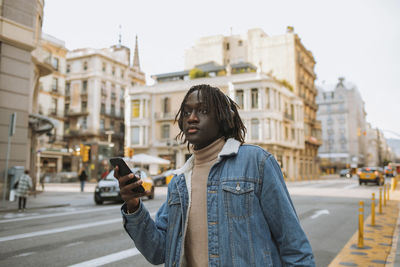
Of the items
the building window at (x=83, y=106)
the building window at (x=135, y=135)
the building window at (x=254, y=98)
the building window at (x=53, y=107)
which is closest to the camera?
the building window at (x=254, y=98)

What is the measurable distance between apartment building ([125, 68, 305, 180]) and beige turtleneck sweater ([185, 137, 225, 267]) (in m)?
39.1

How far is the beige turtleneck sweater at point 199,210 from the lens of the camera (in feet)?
6.24

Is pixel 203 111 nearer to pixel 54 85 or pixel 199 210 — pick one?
pixel 199 210

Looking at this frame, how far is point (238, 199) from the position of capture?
5.97 feet

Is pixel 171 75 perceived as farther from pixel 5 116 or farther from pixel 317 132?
pixel 5 116

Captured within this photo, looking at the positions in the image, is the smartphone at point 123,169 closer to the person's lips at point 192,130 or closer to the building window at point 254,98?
the person's lips at point 192,130

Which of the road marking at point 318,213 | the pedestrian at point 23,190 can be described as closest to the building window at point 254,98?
the road marking at point 318,213

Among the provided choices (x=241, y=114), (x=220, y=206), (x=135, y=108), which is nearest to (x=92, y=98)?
(x=135, y=108)

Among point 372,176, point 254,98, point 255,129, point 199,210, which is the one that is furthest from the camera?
point 254,98

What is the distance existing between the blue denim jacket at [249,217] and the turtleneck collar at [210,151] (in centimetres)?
8

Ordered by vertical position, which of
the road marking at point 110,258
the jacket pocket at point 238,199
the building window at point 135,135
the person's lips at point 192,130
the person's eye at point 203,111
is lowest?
the road marking at point 110,258

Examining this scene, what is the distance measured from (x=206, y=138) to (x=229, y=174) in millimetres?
269

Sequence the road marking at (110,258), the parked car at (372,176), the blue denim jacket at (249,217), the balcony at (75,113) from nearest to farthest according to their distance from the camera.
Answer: the blue denim jacket at (249,217)
the road marking at (110,258)
the parked car at (372,176)
the balcony at (75,113)

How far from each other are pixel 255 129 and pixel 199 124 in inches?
1615
